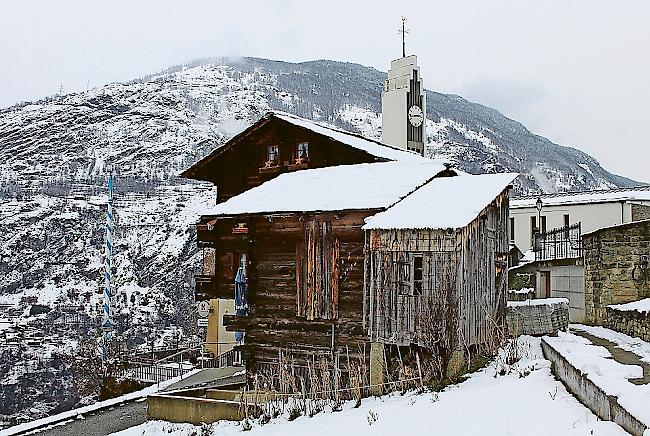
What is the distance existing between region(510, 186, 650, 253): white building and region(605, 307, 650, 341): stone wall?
43.6 feet

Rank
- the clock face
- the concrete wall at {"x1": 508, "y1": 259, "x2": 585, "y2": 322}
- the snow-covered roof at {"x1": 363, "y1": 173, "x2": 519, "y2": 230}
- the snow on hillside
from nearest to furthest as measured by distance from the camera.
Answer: the snow-covered roof at {"x1": 363, "y1": 173, "x2": 519, "y2": 230}
the concrete wall at {"x1": 508, "y1": 259, "x2": 585, "y2": 322}
the clock face
the snow on hillside

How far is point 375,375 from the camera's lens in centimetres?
1952

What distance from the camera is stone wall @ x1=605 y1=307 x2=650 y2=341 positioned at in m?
19.9

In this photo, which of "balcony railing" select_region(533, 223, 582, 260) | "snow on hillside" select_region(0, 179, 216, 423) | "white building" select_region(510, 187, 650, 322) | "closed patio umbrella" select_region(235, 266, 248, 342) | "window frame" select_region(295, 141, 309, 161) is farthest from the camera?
"snow on hillside" select_region(0, 179, 216, 423)

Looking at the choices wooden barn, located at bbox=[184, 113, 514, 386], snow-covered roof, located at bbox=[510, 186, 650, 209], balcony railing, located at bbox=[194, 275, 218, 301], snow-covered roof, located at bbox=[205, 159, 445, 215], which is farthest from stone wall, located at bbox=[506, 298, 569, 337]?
snow-covered roof, located at bbox=[510, 186, 650, 209]

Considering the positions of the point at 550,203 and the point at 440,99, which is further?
the point at 440,99

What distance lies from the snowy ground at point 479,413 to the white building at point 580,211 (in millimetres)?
21108

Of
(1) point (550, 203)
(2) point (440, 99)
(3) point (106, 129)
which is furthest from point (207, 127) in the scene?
(1) point (550, 203)

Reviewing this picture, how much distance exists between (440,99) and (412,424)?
617ft

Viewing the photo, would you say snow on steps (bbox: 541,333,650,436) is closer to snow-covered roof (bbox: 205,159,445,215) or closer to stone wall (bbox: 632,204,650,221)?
snow-covered roof (bbox: 205,159,445,215)

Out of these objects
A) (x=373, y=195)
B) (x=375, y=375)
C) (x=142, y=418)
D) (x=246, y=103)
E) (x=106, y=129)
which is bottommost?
(x=142, y=418)

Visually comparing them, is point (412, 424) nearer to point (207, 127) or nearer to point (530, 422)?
point (530, 422)

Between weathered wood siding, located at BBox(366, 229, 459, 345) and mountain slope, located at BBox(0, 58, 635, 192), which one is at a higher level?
mountain slope, located at BBox(0, 58, 635, 192)

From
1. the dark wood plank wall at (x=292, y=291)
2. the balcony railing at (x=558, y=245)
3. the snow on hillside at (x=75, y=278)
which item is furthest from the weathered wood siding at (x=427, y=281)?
the snow on hillside at (x=75, y=278)
